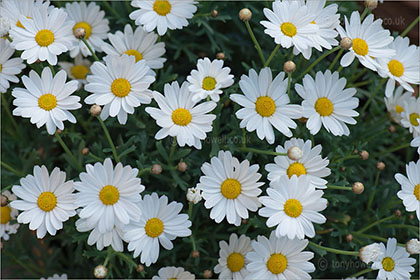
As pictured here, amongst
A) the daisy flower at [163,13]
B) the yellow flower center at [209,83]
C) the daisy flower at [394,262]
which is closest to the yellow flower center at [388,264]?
the daisy flower at [394,262]

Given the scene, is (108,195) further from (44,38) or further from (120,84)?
(44,38)

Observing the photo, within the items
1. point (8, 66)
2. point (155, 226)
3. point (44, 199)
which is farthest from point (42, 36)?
point (155, 226)

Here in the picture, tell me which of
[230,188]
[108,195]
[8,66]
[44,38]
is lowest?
[108,195]

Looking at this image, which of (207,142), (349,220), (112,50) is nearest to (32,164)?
(112,50)

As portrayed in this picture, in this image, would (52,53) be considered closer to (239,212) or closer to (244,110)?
(244,110)

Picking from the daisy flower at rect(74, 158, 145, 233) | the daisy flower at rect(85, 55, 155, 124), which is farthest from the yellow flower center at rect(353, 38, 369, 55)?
the daisy flower at rect(74, 158, 145, 233)

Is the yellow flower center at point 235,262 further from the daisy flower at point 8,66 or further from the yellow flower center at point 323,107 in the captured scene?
the daisy flower at point 8,66

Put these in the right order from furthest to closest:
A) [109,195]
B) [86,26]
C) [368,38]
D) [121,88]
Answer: [86,26] → [368,38] → [121,88] → [109,195]
